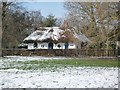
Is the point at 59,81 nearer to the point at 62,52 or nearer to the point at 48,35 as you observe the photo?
the point at 62,52

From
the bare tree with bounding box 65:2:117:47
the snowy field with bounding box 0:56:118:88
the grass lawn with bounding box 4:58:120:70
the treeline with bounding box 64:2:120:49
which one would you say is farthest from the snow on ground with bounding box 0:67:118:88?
the bare tree with bounding box 65:2:117:47

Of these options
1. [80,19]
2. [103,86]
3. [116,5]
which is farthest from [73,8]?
[103,86]

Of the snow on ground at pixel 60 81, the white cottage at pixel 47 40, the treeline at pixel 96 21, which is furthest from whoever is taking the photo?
the white cottage at pixel 47 40

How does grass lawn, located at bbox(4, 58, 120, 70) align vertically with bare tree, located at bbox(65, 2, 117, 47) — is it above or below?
below

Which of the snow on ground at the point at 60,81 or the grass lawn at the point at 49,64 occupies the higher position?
the snow on ground at the point at 60,81

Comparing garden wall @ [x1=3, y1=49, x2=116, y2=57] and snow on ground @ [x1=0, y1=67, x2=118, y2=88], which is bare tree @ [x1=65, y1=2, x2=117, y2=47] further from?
snow on ground @ [x1=0, y1=67, x2=118, y2=88]

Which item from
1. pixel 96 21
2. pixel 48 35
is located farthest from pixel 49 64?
pixel 48 35

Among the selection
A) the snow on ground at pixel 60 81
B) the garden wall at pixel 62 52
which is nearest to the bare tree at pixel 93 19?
the garden wall at pixel 62 52

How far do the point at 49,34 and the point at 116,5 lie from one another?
3072cm

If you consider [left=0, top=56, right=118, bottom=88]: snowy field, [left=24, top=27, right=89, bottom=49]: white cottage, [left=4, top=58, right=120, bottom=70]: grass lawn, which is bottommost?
[left=4, top=58, right=120, bottom=70]: grass lawn

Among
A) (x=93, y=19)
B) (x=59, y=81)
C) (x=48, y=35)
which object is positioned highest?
(x=93, y=19)

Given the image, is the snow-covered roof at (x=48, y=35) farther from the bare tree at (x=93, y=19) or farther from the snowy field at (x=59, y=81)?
the snowy field at (x=59, y=81)

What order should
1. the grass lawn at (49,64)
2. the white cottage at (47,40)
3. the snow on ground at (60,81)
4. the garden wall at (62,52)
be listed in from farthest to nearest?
the white cottage at (47,40) < the garden wall at (62,52) < the grass lawn at (49,64) < the snow on ground at (60,81)

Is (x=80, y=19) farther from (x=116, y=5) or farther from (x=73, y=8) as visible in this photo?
(x=116, y=5)
